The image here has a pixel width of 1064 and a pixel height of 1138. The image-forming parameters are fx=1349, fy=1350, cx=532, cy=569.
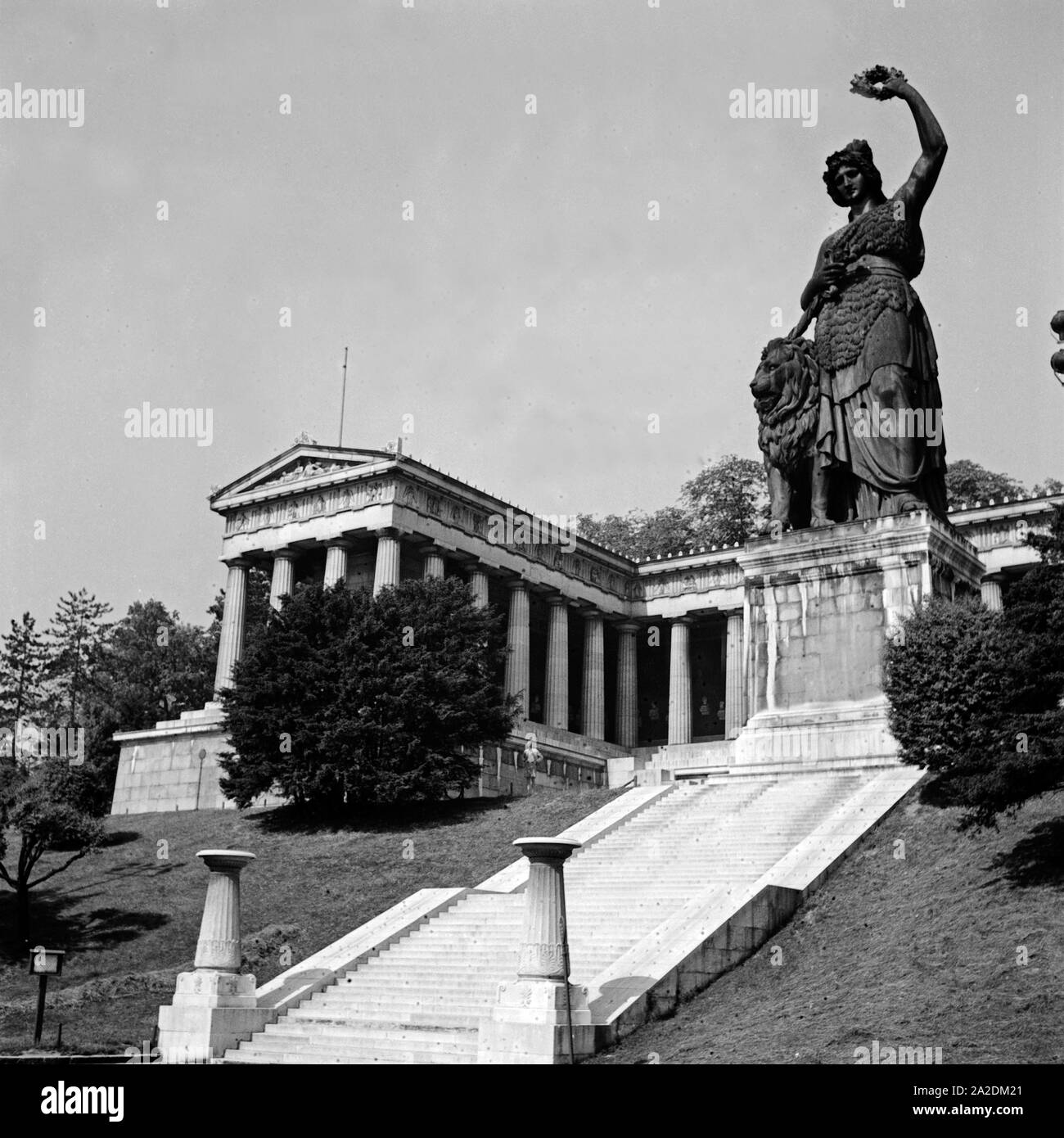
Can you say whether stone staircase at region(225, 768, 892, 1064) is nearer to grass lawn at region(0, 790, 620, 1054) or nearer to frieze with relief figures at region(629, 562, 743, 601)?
grass lawn at region(0, 790, 620, 1054)

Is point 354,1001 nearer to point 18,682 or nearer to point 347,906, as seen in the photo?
point 347,906

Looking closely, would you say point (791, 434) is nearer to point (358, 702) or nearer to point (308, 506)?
point (358, 702)

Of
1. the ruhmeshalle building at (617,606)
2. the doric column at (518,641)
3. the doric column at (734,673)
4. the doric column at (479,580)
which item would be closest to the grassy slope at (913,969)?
the ruhmeshalle building at (617,606)

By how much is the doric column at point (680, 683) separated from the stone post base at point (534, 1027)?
5611 cm

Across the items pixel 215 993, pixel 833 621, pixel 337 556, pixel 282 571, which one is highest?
pixel 337 556

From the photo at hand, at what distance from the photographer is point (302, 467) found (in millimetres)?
62094

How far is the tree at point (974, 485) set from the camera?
72.1m

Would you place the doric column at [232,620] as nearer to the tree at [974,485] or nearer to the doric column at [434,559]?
the doric column at [434,559]

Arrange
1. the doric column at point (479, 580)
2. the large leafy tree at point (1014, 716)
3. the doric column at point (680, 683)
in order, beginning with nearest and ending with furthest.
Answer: the large leafy tree at point (1014, 716) → the doric column at point (479, 580) → the doric column at point (680, 683)

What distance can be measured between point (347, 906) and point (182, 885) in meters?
5.27

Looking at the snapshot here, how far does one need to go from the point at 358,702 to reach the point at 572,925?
17.0 metres

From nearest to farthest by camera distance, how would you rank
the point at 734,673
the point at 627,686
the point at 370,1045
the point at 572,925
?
1. the point at 370,1045
2. the point at 572,925
3. the point at 734,673
4. the point at 627,686

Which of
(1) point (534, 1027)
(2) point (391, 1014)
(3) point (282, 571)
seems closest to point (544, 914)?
(1) point (534, 1027)
